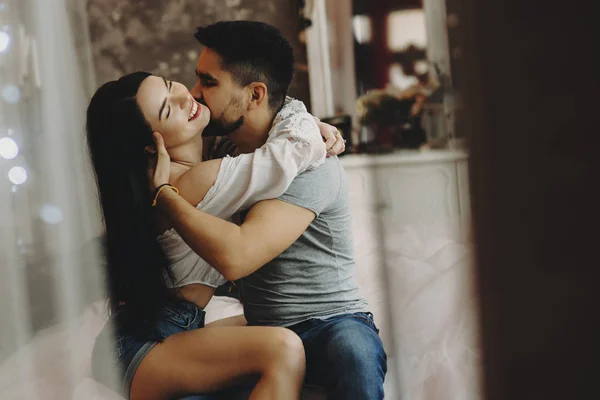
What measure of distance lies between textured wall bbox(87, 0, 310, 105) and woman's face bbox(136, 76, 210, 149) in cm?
11

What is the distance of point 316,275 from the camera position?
73 centimetres

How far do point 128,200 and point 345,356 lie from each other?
0.30 m

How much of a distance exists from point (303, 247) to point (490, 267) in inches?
21.5

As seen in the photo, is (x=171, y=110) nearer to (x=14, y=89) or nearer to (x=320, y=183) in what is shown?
(x=320, y=183)

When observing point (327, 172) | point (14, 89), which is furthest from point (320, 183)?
point (14, 89)

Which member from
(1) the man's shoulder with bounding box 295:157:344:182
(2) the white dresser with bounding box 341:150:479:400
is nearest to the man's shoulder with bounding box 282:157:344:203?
(1) the man's shoulder with bounding box 295:157:344:182

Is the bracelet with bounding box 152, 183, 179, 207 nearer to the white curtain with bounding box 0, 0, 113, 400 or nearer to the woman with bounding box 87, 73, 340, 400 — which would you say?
the woman with bounding box 87, 73, 340, 400

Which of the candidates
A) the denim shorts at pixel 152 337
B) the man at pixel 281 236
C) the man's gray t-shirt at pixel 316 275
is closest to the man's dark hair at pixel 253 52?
the man at pixel 281 236

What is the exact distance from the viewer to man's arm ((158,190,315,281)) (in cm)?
60

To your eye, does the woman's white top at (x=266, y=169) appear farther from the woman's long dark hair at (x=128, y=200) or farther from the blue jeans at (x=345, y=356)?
the blue jeans at (x=345, y=356)

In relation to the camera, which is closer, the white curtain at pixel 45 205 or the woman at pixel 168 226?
the woman at pixel 168 226

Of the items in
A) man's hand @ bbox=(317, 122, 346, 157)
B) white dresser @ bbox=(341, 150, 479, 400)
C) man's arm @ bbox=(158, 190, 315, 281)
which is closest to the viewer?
white dresser @ bbox=(341, 150, 479, 400)

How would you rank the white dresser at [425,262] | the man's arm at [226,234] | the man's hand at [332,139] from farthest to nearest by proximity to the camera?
the man's hand at [332,139] → the man's arm at [226,234] → the white dresser at [425,262]

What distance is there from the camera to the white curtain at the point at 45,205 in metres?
0.80
